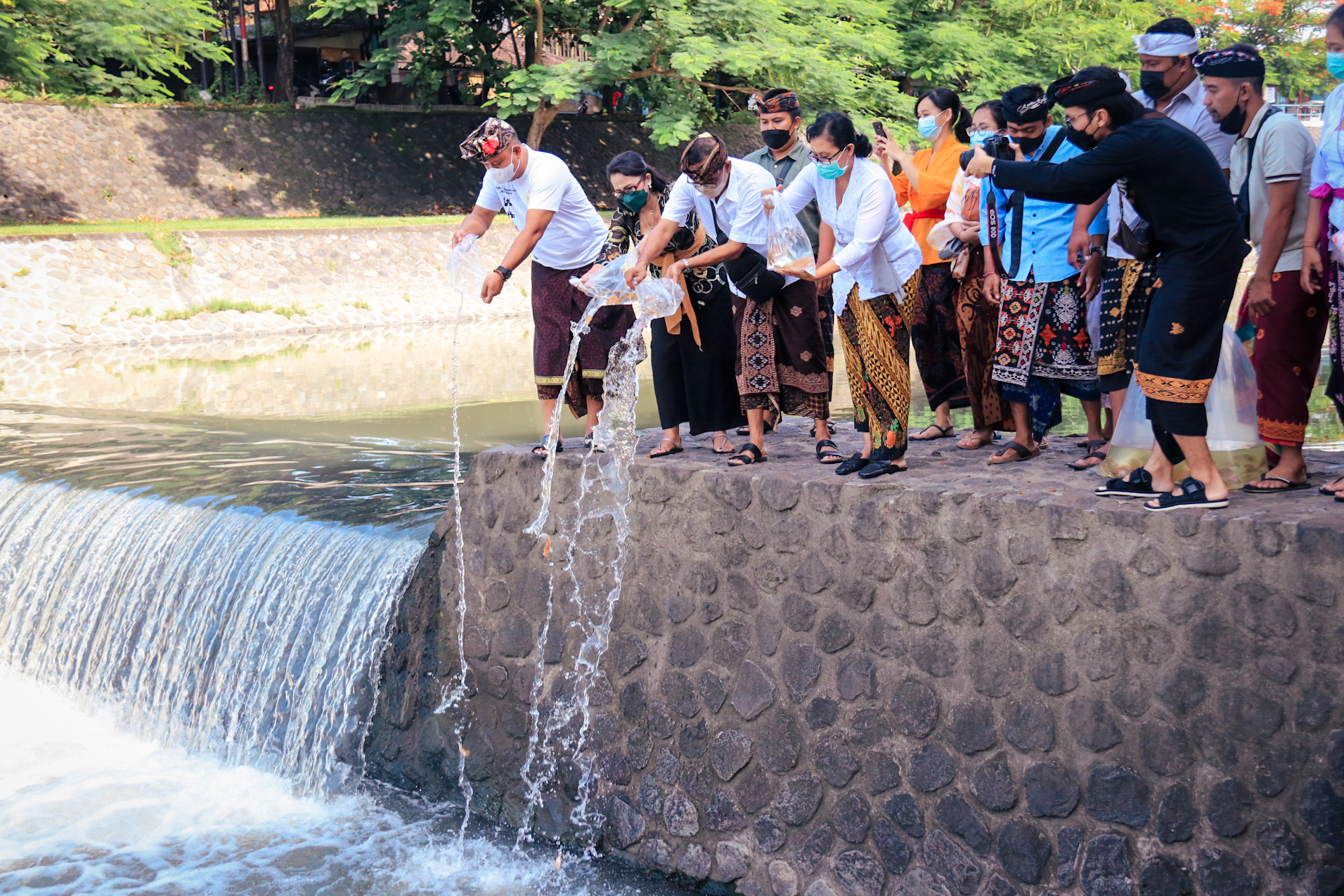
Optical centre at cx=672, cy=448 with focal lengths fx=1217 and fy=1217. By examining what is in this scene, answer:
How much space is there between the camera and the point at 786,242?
4.96 meters

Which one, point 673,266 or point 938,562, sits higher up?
point 673,266

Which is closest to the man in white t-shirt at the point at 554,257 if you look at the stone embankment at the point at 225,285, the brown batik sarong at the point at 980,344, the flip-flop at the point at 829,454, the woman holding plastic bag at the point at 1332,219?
the flip-flop at the point at 829,454

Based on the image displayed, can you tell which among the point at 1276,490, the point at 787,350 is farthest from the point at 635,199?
the point at 1276,490

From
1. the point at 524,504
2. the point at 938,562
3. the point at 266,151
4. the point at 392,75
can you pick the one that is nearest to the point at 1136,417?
the point at 938,562

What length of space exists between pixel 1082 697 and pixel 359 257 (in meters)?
15.8

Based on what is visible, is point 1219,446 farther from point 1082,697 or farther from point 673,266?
point 673,266

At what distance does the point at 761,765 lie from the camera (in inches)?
179

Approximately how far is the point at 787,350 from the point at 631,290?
731mm

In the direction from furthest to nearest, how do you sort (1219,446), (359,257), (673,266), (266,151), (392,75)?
1. (392,75)
2. (266,151)
3. (359,257)
4. (673,266)
5. (1219,446)

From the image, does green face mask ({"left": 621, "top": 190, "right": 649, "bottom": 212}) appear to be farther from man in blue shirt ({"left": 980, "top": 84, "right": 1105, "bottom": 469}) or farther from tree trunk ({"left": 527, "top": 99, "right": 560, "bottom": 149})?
tree trunk ({"left": 527, "top": 99, "right": 560, "bottom": 149})

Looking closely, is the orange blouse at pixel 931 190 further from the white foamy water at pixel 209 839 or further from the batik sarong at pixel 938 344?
the white foamy water at pixel 209 839

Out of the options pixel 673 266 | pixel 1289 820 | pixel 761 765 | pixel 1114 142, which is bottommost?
pixel 761 765

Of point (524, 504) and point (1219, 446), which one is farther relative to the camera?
point (524, 504)

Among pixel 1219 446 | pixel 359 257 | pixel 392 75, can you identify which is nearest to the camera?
pixel 1219 446
